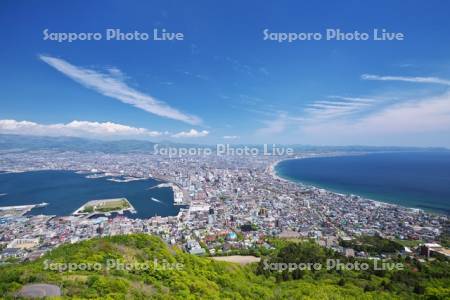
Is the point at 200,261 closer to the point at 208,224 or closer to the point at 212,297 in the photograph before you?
the point at 212,297

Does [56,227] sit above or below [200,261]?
below

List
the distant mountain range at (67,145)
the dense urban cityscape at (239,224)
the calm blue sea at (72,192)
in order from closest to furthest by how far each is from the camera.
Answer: the dense urban cityscape at (239,224)
the calm blue sea at (72,192)
the distant mountain range at (67,145)

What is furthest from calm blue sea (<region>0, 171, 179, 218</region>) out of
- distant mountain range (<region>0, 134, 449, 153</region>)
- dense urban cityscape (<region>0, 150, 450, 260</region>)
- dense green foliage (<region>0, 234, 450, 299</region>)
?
distant mountain range (<region>0, 134, 449, 153</region>)

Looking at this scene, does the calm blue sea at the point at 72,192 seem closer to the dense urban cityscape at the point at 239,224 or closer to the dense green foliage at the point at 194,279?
the dense urban cityscape at the point at 239,224

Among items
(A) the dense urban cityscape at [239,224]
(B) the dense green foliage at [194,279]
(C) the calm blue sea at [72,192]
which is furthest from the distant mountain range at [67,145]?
(B) the dense green foliage at [194,279]

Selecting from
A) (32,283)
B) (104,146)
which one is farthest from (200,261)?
(104,146)

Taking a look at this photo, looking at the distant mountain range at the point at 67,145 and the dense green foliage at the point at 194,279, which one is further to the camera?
the distant mountain range at the point at 67,145

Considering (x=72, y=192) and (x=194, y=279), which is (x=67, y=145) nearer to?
(x=72, y=192)
